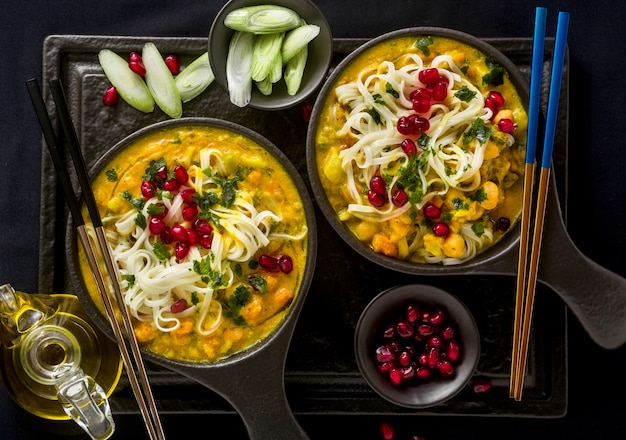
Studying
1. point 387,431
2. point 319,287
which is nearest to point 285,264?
point 319,287

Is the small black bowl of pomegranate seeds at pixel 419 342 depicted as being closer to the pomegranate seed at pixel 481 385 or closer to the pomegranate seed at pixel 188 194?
the pomegranate seed at pixel 481 385

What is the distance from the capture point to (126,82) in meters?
4.36

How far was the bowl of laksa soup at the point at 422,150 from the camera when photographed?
12.9 feet

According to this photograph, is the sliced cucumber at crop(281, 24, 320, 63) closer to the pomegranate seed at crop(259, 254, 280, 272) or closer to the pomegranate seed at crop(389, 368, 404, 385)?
the pomegranate seed at crop(259, 254, 280, 272)

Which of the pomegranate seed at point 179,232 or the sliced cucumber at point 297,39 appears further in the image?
the sliced cucumber at point 297,39

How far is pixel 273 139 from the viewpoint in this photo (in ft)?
14.4

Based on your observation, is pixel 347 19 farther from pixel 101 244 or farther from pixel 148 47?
pixel 101 244

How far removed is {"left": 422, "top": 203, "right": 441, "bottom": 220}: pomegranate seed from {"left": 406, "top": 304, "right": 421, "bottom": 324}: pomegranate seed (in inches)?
21.2

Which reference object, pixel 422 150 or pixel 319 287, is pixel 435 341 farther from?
pixel 422 150

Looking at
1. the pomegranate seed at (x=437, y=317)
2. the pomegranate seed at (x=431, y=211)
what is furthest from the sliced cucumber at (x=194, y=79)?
the pomegranate seed at (x=437, y=317)

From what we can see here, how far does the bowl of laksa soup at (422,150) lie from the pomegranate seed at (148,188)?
85cm

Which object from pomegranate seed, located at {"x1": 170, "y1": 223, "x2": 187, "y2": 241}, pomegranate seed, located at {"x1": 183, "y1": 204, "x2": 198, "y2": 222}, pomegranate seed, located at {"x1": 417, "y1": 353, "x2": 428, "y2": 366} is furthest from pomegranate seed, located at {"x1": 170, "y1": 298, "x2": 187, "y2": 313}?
pomegranate seed, located at {"x1": 417, "y1": 353, "x2": 428, "y2": 366}

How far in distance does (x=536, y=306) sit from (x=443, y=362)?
76 centimetres

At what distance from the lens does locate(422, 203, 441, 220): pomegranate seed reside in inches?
156
